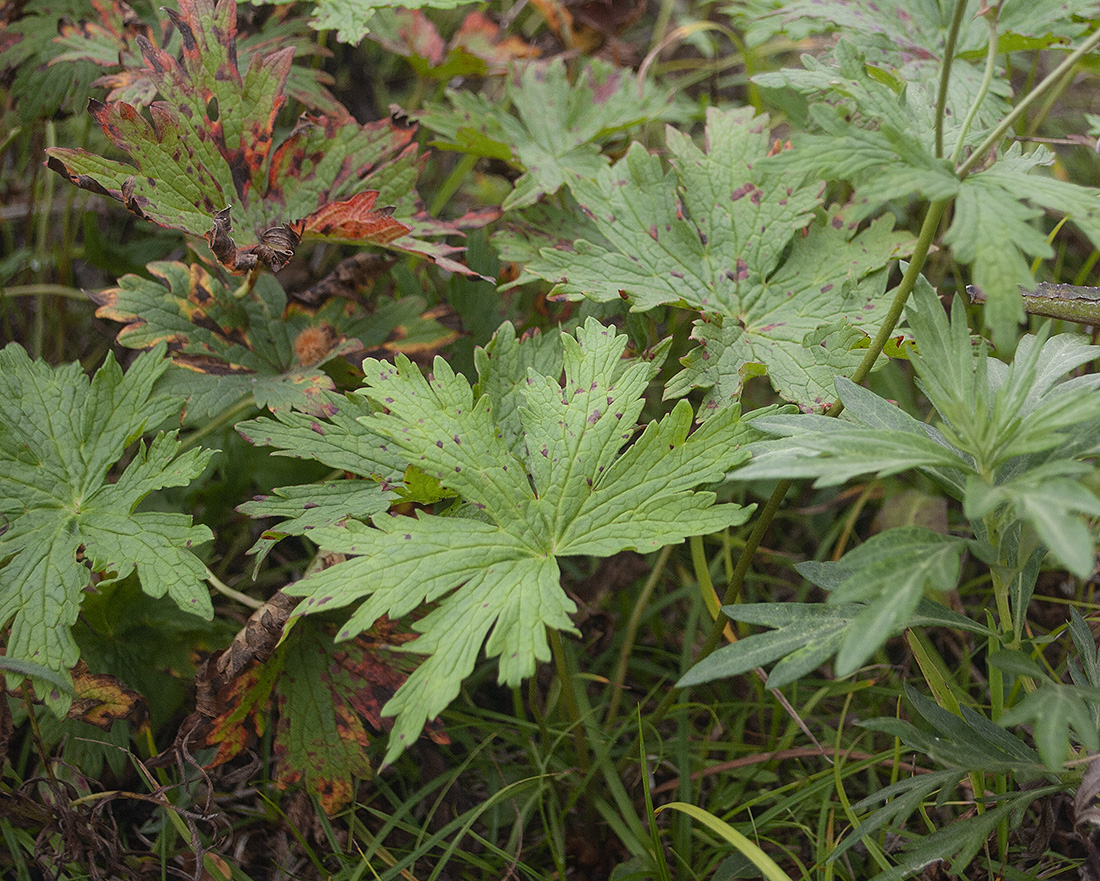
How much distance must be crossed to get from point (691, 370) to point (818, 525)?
83 centimetres

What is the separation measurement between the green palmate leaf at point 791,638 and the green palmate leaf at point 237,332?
0.83m

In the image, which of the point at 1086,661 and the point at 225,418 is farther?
the point at 225,418

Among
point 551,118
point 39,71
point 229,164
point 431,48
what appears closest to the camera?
point 229,164

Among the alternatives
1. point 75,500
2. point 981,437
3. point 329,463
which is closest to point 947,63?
point 981,437

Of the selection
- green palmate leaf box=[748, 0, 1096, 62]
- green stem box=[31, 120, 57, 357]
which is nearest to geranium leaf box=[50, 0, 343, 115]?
green stem box=[31, 120, 57, 357]

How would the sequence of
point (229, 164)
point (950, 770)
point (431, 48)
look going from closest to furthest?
1. point (950, 770)
2. point (229, 164)
3. point (431, 48)

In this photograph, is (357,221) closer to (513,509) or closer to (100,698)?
(513,509)

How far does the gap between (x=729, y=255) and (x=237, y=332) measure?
1.06 metres

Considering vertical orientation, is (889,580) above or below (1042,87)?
below

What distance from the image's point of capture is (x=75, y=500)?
1.45m

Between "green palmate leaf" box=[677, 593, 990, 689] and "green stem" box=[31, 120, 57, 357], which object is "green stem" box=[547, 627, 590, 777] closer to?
"green palmate leaf" box=[677, 593, 990, 689]

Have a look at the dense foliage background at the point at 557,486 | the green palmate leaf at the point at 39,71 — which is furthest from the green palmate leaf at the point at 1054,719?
the green palmate leaf at the point at 39,71

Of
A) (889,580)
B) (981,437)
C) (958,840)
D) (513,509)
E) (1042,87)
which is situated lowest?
(958,840)

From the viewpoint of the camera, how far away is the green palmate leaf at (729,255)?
Answer: 5.02ft
